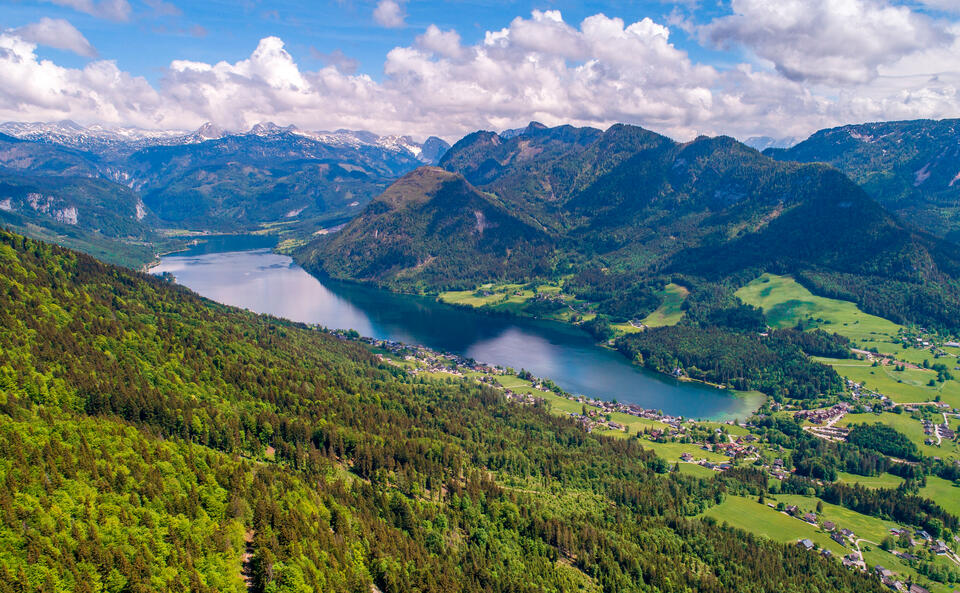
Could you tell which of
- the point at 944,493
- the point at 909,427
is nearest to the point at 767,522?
the point at 944,493

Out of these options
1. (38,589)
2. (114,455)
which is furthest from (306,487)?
(38,589)

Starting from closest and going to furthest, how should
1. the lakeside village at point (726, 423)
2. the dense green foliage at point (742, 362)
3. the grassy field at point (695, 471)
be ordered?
the lakeside village at point (726, 423), the grassy field at point (695, 471), the dense green foliage at point (742, 362)

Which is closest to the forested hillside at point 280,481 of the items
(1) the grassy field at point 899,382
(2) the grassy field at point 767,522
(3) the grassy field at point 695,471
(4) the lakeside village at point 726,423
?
(2) the grassy field at point 767,522

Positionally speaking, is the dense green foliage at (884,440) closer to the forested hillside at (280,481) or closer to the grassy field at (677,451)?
the grassy field at (677,451)

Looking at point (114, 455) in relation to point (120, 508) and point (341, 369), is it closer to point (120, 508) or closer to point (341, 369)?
point (120, 508)

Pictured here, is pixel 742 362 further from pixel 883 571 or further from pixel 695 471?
pixel 883 571
